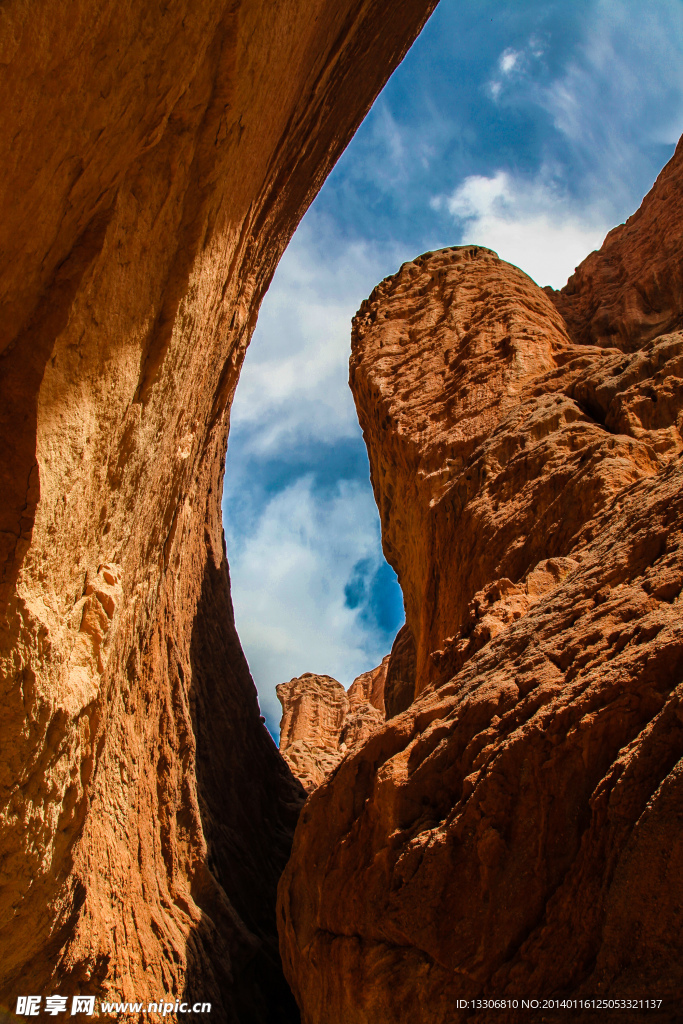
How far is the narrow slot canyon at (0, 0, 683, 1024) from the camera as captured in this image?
3.59m

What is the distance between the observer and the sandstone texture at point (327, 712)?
22.8m

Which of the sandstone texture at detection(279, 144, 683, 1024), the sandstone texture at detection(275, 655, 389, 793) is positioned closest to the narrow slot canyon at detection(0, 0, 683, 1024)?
the sandstone texture at detection(279, 144, 683, 1024)

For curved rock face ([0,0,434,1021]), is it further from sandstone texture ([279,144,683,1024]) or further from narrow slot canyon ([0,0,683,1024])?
sandstone texture ([279,144,683,1024])

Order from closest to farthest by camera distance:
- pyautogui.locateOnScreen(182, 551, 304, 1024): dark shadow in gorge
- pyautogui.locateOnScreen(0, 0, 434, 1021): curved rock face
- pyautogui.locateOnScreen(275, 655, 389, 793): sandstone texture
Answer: pyautogui.locateOnScreen(0, 0, 434, 1021): curved rock face
pyautogui.locateOnScreen(182, 551, 304, 1024): dark shadow in gorge
pyautogui.locateOnScreen(275, 655, 389, 793): sandstone texture

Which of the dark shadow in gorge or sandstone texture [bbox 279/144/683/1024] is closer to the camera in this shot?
sandstone texture [bbox 279/144/683/1024]

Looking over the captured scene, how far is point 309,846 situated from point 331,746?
798 inches

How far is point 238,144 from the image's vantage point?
5.52 metres

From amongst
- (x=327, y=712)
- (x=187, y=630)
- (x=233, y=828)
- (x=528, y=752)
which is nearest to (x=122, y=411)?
(x=528, y=752)

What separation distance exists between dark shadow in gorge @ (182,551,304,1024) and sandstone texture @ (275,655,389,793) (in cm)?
947

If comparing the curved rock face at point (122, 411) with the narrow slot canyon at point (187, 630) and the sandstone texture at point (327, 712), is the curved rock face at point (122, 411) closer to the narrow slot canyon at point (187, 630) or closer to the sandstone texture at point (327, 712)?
the narrow slot canyon at point (187, 630)

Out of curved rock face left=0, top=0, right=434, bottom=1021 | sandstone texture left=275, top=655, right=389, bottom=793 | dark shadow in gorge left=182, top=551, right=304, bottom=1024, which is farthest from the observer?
sandstone texture left=275, top=655, right=389, bottom=793

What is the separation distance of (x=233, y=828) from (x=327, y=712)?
18.9 metres

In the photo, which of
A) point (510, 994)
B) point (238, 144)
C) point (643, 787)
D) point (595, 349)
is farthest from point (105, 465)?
point (595, 349)

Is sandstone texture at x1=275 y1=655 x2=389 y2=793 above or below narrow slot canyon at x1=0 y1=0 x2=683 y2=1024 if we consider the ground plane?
above
